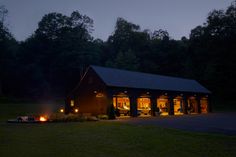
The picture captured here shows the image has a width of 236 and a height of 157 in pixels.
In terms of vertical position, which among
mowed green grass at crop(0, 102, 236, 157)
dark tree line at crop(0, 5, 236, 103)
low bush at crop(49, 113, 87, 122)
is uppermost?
dark tree line at crop(0, 5, 236, 103)

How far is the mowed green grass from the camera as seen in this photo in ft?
37.1

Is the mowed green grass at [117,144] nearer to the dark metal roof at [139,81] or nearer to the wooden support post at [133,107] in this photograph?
the dark metal roof at [139,81]

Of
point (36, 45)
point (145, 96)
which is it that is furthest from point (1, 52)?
point (145, 96)

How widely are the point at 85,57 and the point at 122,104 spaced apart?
3169cm

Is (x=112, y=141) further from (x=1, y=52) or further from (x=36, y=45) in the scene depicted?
(x=36, y=45)

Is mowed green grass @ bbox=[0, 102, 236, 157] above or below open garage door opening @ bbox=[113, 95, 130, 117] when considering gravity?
below

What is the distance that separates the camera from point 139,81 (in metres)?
38.4

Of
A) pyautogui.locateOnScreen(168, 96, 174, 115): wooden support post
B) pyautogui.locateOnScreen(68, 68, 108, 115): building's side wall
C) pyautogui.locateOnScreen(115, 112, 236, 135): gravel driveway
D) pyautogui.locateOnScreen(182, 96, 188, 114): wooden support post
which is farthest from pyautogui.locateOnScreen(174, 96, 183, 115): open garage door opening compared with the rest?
pyautogui.locateOnScreen(115, 112, 236, 135): gravel driveway

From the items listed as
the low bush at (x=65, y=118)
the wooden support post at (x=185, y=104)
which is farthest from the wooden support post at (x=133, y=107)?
the wooden support post at (x=185, y=104)

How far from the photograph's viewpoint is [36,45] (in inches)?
2662

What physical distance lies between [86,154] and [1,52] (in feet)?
172

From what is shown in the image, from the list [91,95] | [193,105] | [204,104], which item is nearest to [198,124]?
[91,95]

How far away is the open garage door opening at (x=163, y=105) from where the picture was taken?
39.8 meters

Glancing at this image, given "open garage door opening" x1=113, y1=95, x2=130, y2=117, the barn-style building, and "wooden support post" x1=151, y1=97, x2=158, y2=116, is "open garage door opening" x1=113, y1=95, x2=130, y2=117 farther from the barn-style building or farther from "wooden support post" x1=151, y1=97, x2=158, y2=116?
"wooden support post" x1=151, y1=97, x2=158, y2=116
